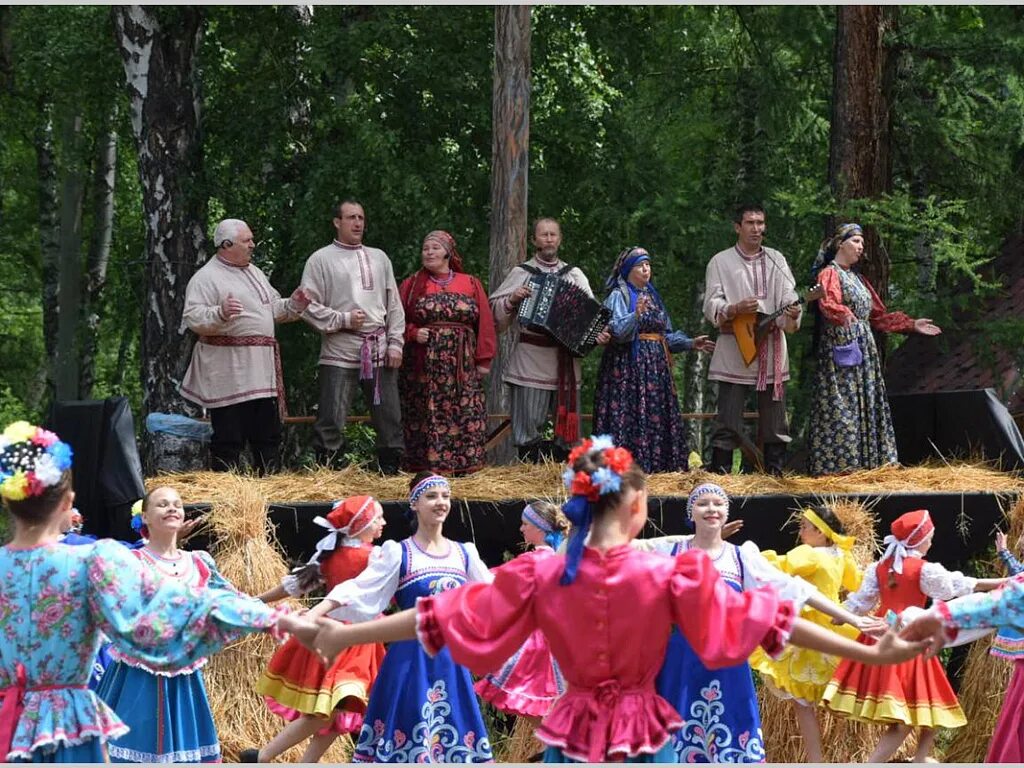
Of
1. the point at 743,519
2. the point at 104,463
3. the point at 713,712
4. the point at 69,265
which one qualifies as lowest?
the point at 713,712

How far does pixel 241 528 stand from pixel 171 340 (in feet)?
16.7

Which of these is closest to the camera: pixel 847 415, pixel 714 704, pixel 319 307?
pixel 714 704

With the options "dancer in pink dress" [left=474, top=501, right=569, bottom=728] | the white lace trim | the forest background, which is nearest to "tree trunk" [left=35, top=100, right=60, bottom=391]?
the forest background

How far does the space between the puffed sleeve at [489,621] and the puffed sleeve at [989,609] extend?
1.21m

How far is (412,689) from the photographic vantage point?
6586 mm

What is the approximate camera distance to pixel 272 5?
14.7 m

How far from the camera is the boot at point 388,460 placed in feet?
31.8

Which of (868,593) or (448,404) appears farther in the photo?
(448,404)

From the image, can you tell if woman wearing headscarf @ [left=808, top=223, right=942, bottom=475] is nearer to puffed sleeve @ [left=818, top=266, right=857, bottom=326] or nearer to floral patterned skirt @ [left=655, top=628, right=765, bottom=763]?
puffed sleeve @ [left=818, top=266, right=857, bottom=326]

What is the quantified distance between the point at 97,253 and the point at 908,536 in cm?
1322

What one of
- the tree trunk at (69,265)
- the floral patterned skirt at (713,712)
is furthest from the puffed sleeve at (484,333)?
the tree trunk at (69,265)

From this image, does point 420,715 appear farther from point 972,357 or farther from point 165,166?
point 165,166

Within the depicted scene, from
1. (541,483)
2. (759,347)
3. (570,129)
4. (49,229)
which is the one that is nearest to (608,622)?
(541,483)

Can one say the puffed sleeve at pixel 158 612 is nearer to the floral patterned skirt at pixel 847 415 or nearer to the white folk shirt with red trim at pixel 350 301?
the white folk shirt with red trim at pixel 350 301
